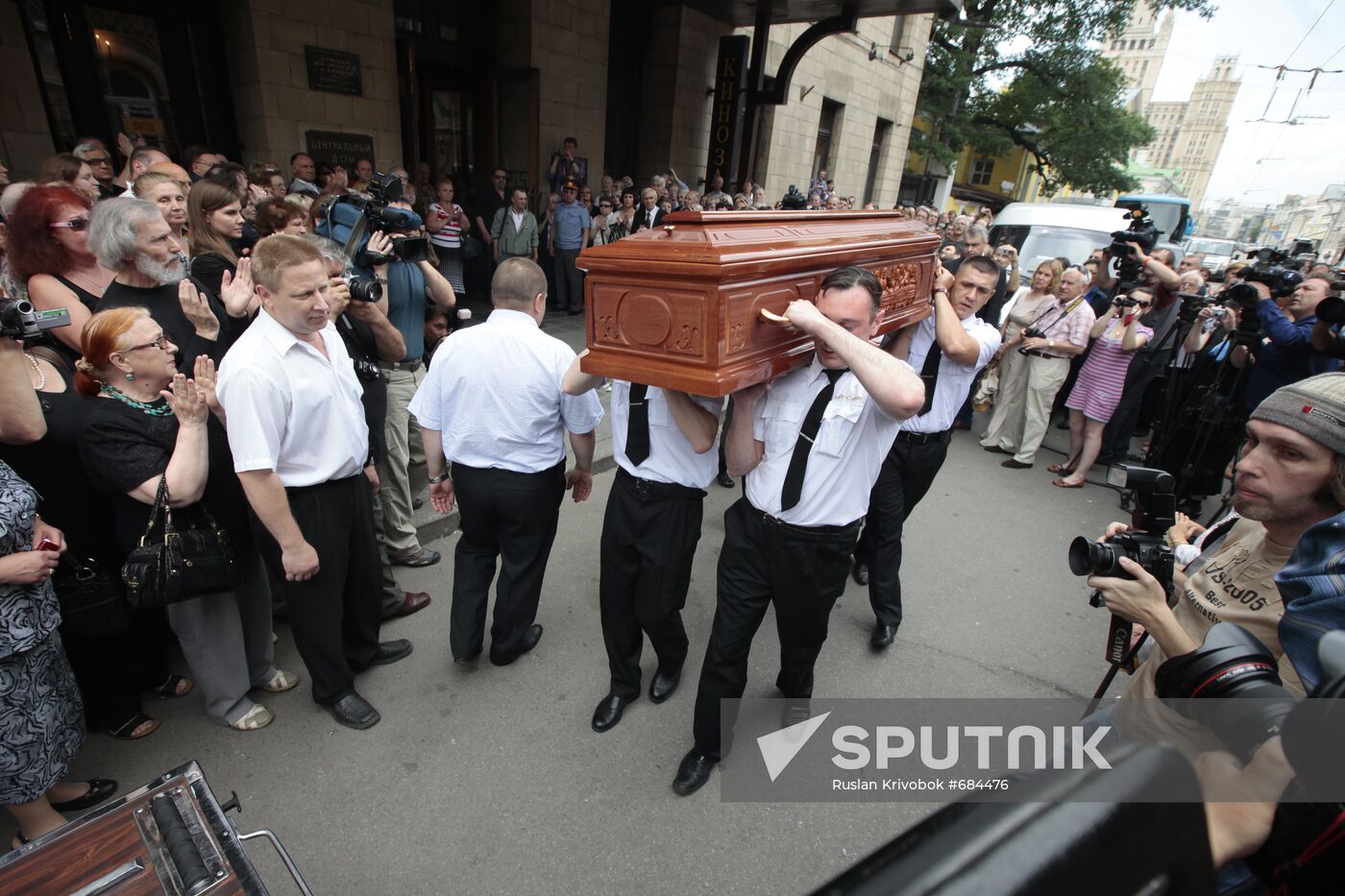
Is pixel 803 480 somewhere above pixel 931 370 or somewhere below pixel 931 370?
below

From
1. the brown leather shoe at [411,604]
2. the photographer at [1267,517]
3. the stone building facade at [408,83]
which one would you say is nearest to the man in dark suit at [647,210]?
the stone building facade at [408,83]

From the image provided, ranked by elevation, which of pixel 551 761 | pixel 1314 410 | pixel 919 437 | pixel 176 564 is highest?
pixel 1314 410

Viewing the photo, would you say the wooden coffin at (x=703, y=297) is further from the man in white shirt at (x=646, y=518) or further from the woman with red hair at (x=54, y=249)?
the woman with red hair at (x=54, y=249)

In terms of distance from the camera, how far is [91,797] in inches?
82.0

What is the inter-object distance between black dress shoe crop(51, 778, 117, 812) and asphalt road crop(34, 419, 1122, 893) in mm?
64

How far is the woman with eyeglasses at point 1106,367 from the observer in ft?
16.6

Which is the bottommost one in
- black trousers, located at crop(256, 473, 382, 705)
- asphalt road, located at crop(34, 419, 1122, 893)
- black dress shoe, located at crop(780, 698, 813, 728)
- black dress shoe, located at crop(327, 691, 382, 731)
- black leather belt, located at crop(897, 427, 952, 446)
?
asphalt road, located at crop(34, 419, 1122, 893)

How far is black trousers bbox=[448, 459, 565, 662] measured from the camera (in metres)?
2.46

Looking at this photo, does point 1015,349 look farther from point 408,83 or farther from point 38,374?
point 408,83

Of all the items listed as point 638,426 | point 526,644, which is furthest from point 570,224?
point 638,426

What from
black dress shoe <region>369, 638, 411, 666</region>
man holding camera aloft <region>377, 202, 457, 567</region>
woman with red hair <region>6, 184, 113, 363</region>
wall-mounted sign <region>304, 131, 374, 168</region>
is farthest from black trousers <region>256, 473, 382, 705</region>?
wall-mounted sign <region>304, 131, 374, 168</region>

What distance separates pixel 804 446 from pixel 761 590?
1.76 ft

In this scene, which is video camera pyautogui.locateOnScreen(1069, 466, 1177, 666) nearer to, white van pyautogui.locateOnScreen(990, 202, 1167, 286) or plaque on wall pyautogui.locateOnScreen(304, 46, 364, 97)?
plaque on wall pyautogui.locateOnScreen(304, 46, 364, 97)

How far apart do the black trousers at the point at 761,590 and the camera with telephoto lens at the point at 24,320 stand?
2.03 metres
